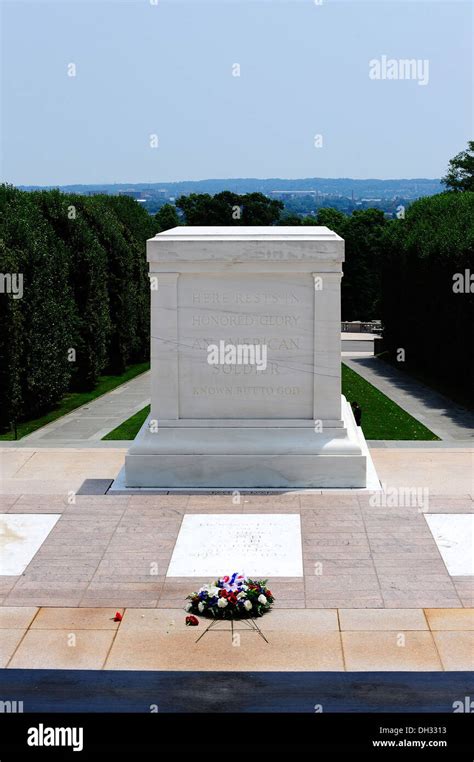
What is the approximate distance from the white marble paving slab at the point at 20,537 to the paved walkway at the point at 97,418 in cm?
597

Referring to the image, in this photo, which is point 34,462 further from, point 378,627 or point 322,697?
point 322,697

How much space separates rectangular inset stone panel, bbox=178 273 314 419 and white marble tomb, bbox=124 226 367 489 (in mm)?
15

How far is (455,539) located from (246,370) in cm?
415

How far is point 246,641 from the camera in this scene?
10.7 m

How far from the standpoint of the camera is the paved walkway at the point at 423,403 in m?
23.1

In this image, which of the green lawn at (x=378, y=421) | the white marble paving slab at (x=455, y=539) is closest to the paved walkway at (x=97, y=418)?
the green lawn at (x=378, y=421)

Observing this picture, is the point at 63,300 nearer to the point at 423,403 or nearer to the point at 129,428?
the point at 129,428

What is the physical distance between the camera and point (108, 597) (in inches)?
468

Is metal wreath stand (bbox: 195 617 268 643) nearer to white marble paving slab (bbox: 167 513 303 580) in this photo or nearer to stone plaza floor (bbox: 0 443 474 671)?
stone plaza floor (bbox: 0 443 474 671)

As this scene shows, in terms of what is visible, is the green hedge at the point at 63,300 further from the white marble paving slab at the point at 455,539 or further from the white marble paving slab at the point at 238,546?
the white marble paving slab at the point at 455,539

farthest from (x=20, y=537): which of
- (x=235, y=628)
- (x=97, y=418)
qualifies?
(x=97, y=418)

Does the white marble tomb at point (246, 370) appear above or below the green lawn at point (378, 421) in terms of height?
above

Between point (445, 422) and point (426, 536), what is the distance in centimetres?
1069
